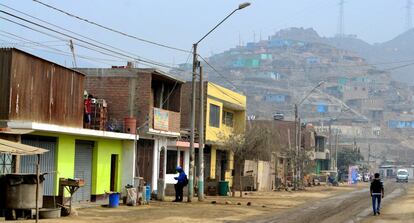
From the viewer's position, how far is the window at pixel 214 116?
4632 cm

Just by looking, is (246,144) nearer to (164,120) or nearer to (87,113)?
(164,120)

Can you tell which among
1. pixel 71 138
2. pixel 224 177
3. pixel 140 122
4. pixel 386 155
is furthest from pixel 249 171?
pixel 386 155

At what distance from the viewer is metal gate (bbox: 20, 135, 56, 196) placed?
23000mm

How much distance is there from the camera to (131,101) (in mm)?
32562

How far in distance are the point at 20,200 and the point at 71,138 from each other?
22.9ft

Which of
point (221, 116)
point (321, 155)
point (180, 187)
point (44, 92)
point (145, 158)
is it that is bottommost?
point (180, 187)

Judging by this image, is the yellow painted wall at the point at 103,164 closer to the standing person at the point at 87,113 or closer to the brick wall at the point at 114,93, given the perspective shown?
the standing person at the point at 87,113

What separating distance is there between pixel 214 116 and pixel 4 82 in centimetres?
2711

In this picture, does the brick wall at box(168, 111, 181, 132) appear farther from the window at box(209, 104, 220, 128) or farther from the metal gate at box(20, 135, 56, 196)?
the metal gate at box(20, 135, 56, 196)

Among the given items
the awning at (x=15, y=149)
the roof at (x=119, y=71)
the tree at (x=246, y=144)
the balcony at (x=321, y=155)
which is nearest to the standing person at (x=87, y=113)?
the roof at (x=119, y=71)

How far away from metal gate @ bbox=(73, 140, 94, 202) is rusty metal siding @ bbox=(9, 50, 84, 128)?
1.62 m

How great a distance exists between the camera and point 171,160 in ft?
132

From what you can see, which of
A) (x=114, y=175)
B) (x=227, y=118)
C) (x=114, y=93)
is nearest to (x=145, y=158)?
(x=114, y=175)

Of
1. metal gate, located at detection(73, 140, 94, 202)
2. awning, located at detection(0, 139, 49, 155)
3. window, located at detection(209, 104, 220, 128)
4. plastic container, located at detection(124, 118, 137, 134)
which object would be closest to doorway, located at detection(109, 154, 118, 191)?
plastic container, located at detection(124, 118, 137, 134)
